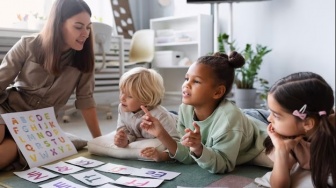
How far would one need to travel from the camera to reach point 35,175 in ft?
4.07

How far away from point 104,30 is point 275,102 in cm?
222

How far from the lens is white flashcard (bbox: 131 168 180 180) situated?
1.19m

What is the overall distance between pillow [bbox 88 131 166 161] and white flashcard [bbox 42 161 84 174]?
19cm

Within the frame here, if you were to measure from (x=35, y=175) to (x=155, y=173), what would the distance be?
0.44 meters

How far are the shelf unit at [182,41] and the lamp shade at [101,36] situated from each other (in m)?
1.18

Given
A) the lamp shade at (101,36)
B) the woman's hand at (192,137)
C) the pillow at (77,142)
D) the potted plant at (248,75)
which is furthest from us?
the potted plant at (248,75)

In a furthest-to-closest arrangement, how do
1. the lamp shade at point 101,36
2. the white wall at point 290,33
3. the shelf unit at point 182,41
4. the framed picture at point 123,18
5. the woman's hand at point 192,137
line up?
the framed picture at point 123,18, the shelf unit at point 182,41, the white wall at point 290,33, the lamp shade at point 101,36, the woman's hand at point 192,137

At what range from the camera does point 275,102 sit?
89 centimetres

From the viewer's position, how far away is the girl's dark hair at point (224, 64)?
1.24 meters

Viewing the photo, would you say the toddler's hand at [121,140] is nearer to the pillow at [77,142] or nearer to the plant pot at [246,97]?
the pillow at [77,142]

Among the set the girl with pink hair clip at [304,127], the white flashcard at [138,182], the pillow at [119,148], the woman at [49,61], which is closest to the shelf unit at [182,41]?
the woman at [49,61]

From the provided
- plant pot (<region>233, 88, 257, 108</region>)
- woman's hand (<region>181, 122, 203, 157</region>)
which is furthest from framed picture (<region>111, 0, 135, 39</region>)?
woman's hand (<region>181, 122, 203, 157</region>)

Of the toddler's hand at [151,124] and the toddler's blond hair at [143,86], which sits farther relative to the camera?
the toddler's blond hair at [143,86]

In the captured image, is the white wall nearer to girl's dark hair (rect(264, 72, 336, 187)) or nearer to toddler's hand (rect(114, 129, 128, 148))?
toddler's hand (rect(114, 129, 128, 148))
